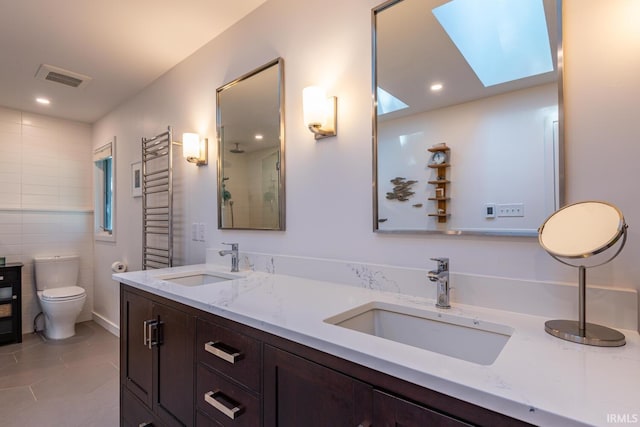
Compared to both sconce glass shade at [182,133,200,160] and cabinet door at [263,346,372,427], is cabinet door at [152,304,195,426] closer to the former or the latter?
cabinet door at [263,346,372,427]

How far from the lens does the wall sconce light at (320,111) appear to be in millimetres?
1510

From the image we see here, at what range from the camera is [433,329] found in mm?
1060

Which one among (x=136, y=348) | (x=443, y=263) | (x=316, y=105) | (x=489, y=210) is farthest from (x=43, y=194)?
(x=489, y=210)

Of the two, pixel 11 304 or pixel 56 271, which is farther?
pixel 56 271

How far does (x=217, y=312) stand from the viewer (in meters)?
1.12

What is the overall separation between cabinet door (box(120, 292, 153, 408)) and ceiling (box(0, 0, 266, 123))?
161 cm

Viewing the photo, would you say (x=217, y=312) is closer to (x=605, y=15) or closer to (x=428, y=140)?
(x=428, y=140)

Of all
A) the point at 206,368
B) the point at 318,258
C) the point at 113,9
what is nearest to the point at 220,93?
the point at 113,9

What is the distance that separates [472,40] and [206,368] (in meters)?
1.50

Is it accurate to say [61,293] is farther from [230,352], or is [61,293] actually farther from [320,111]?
[320,111]

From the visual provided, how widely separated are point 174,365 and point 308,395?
77 centimetres

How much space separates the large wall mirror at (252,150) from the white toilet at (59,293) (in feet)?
7.50

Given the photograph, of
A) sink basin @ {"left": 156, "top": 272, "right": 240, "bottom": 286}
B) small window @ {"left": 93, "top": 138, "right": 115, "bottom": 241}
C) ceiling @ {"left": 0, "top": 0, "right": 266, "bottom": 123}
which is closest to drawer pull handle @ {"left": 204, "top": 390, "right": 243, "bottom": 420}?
sink basin @ {"left": 156, "top": 272, "right": 240, "bottom": 286}

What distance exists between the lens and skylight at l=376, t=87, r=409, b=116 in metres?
1.36
